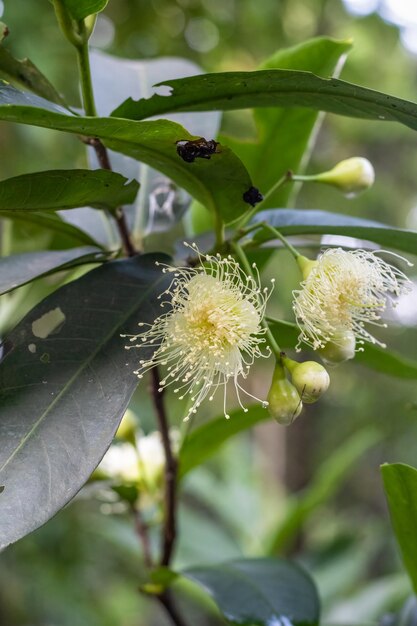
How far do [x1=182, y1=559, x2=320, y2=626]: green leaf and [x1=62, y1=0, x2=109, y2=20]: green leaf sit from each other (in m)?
0.71

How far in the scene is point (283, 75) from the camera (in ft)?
2.09

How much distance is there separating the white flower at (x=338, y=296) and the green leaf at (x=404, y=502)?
14 centimetres

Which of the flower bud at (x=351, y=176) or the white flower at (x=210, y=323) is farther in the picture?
the flower bud at (x=351, y=176)

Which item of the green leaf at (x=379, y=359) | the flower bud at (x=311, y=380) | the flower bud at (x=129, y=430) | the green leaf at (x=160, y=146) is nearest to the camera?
the green leaf at (x=160, y=146)

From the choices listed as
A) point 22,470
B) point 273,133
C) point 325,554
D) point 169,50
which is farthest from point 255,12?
point 22,470

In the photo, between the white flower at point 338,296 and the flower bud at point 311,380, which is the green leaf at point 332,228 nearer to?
the white flower at point 338,296

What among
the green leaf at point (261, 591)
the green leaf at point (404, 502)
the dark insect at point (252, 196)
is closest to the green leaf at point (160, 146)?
the dark insect at point (252, 196)

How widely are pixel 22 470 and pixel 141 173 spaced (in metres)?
0.55

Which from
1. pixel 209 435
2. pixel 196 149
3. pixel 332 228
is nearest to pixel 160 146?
pixel 196 149

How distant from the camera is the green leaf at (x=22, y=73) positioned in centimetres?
73

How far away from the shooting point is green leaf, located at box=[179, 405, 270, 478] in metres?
1.04

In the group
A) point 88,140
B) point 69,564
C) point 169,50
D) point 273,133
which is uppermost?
point 169,50

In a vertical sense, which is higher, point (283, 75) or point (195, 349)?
point (283, 75)

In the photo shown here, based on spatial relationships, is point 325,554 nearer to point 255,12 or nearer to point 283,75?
point 283,75
